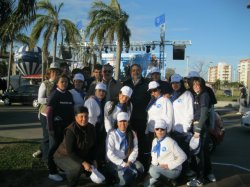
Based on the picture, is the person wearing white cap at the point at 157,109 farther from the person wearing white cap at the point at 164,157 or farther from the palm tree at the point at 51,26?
the palm tree at the point at 51,26

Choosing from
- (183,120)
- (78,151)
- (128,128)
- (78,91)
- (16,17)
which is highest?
(16,17)

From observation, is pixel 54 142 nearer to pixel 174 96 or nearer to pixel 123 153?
pixel 123 153

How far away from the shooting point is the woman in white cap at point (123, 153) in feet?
18.6

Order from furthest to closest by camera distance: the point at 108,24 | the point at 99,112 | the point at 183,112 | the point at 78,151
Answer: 1. the point at 108,24
2. the point at 99,112
3. the point at 183,112
4. the point at 78,151

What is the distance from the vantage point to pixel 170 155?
5758 millimetres

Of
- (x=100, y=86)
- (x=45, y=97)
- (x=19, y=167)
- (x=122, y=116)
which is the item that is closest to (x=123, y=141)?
(x=122, y=116)

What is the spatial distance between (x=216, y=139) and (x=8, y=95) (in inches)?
751

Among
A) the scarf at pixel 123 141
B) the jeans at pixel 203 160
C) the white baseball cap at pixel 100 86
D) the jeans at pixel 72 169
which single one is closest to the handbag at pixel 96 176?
the jeans at pixel 72 169

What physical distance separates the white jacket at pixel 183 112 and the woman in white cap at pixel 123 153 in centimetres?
82

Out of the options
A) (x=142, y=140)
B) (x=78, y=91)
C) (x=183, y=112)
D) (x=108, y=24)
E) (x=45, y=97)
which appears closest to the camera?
(x=183, y=112)

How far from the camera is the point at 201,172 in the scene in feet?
20.5

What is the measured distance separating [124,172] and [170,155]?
78 cm

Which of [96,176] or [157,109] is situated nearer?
[96,176]

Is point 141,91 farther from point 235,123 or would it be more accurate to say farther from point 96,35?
point 96,35
